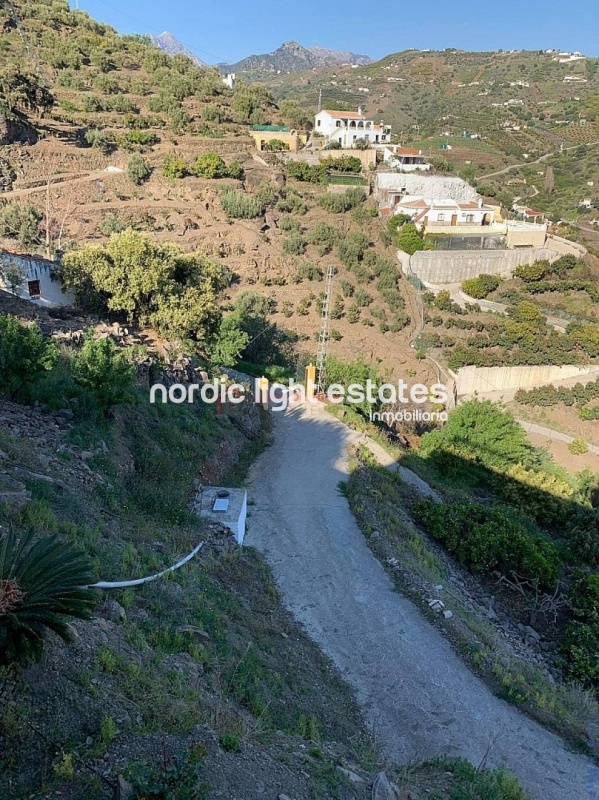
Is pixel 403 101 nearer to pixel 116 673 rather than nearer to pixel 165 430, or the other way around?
pixel 165 430

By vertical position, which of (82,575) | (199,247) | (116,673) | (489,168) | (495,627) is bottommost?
(495,627)

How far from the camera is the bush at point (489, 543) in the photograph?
35.0 feet

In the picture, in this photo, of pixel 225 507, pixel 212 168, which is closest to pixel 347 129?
pixel 212 168

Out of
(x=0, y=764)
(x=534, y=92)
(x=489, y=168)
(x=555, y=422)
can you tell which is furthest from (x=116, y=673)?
(x=534, y=92)

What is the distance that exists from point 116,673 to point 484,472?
1438cm

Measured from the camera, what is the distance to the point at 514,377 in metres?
27.9

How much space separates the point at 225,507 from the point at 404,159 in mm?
41606

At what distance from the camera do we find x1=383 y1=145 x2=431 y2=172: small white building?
42.6 meters

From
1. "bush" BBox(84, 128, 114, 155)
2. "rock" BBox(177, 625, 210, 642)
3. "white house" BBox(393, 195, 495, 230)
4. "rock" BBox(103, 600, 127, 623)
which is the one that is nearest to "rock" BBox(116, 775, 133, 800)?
"rock" BBox(103, 600, 127, 623)

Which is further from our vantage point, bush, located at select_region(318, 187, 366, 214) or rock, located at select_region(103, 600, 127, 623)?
bush, located at select_region(318, 187, 366, 214)

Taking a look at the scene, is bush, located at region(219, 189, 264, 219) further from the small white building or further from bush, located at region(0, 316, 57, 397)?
bush, located at region(0, 316, 57, 397)

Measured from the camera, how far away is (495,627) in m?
9.12

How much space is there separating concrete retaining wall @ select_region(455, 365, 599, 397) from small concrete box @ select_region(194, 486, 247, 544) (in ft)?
63.7

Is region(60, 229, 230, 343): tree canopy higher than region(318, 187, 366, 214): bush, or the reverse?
region(318, 187, 366, 214): bush
